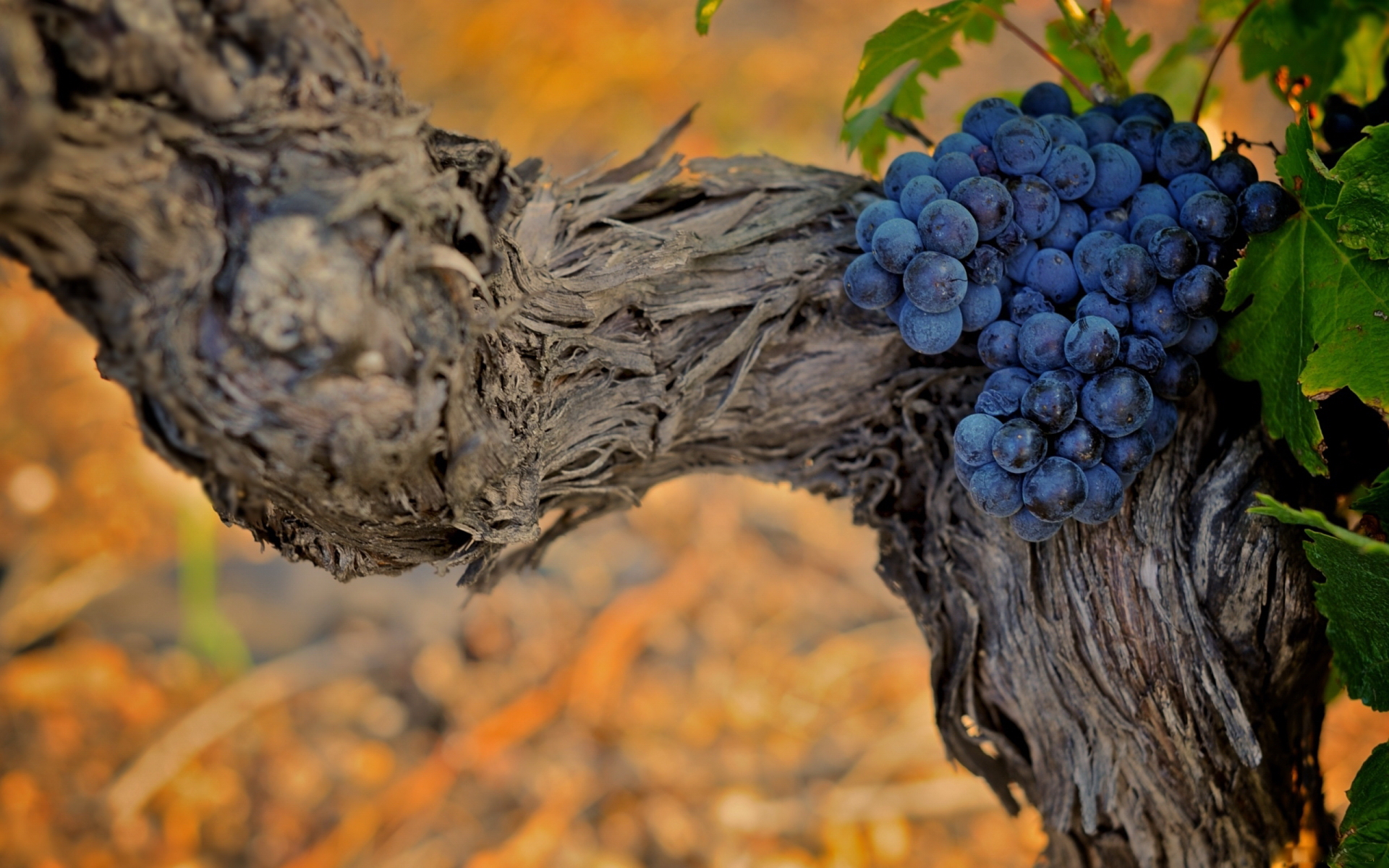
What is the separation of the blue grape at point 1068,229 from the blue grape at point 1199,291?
4.7 inches

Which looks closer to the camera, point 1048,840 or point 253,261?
point 253,261

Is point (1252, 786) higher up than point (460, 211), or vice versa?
point (460, 211)

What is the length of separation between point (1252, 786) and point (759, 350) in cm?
82

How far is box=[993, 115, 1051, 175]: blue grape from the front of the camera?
1049 mm

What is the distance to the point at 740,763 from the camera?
8.91 ft

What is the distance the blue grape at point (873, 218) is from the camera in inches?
41.8

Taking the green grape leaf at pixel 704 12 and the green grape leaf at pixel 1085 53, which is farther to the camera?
the green grape leaf at pixel 1085 53

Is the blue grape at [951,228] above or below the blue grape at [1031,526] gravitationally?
above

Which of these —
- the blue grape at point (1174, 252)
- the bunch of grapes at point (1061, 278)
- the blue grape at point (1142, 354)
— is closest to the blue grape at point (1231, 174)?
the bunch of grapes at point (1061, 278)

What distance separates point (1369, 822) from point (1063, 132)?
82cm

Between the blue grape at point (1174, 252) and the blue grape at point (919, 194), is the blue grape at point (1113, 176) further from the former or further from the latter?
the blue grape at point (919, 194)

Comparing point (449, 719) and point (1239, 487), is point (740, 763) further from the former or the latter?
point (1239, 487)

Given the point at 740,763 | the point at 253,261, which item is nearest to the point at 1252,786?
the point at 253,261

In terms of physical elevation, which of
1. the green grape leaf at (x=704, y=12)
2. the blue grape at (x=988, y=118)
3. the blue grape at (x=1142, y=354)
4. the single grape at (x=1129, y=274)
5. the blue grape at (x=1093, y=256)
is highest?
the green grape leaf at (x=704, y=12)
